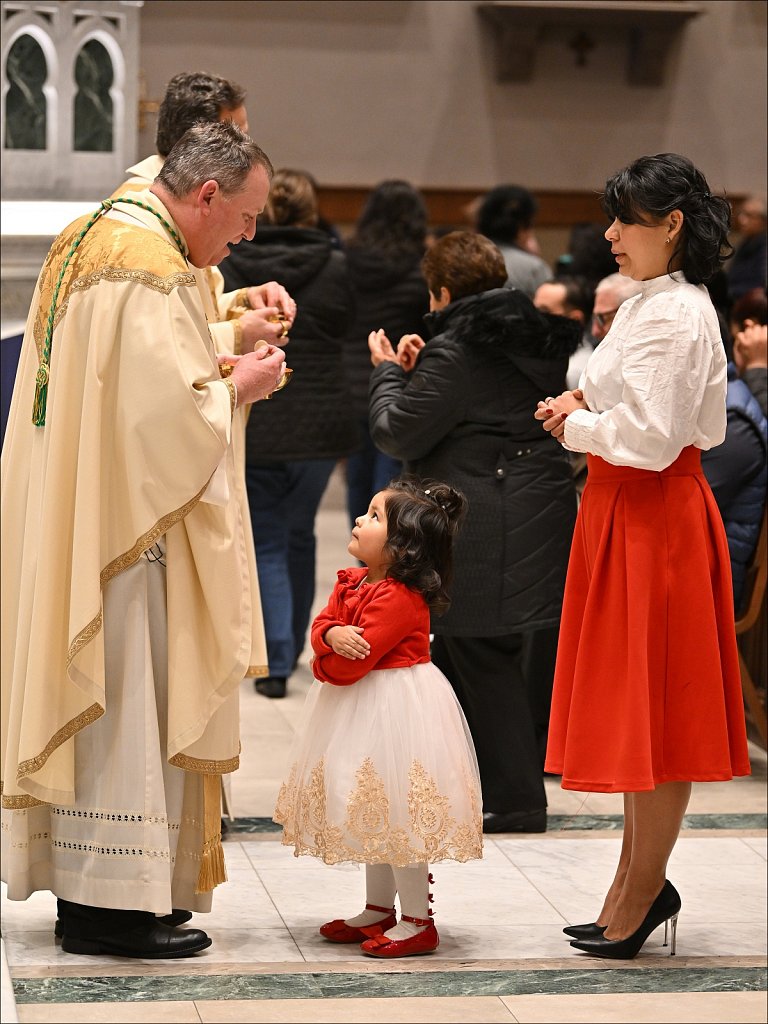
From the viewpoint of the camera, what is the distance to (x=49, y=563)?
136 inches

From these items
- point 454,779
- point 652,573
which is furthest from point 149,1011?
point 652,573

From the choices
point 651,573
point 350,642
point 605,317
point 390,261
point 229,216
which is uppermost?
point 229,216

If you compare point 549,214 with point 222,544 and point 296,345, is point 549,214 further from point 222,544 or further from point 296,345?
point 222,544

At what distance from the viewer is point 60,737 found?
11.3ft

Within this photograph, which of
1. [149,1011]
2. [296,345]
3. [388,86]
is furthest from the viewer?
[388,86]

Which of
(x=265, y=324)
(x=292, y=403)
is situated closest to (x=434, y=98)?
(x=292, y=403)

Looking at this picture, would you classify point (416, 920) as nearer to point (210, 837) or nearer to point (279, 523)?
point (210, 837)

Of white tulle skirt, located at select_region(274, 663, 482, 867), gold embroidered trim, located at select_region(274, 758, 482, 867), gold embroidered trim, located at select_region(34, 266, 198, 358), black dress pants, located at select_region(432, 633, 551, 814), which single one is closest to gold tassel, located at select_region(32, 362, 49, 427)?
gold embroidered trim, located at select_region(34, 266, 198, 358)

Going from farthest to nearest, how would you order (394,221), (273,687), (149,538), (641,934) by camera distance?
(394,221) → (273,687) → (641,934) → (149,538)

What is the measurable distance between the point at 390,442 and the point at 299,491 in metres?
2.16

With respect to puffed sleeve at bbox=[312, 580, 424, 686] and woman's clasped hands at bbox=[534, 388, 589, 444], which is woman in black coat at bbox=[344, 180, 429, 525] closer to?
puffed sleeve at bbox=[312, 580, 424, 686]

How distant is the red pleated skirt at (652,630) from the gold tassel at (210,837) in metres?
0.74

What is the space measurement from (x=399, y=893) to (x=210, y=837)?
415mm

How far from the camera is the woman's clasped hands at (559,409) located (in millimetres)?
3262
